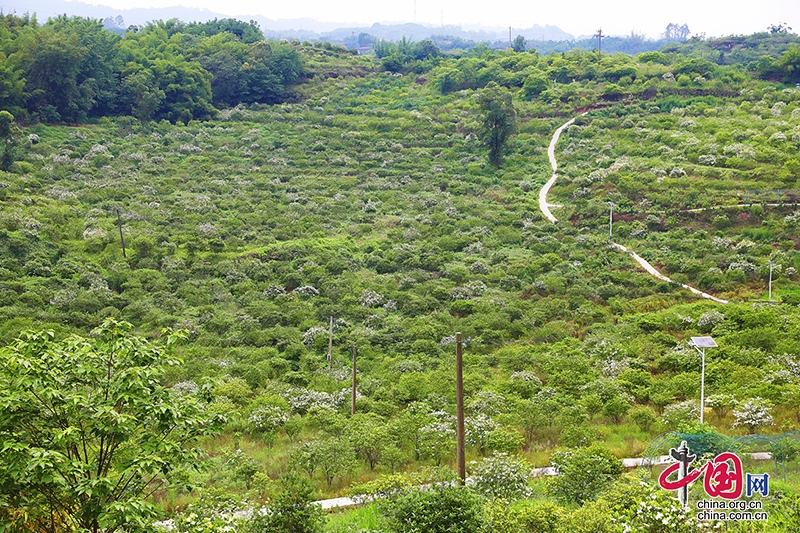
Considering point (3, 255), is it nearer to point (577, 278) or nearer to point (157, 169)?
point (157, 169)

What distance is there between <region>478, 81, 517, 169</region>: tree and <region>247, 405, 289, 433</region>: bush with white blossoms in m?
42.8

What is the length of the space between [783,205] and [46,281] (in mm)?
43101

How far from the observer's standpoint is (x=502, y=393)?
22797 mm

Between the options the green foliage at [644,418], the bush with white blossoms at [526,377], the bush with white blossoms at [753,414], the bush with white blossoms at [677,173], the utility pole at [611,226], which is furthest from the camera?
the bush with white blossoms at [677,173]

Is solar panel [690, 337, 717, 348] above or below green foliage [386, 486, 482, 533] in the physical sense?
above

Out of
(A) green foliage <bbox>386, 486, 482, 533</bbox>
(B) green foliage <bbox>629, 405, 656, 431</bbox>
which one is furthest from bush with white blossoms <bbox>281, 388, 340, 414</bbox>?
(A) green foliage <bbox>386, 486, 482, 533</bbox>

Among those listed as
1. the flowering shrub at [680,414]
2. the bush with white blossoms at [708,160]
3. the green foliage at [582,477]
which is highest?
the bush with white blossoms at [708,160]

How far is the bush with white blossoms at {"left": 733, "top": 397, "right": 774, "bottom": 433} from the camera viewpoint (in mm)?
18688

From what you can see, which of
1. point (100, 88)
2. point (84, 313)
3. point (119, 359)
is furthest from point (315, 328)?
point (100, 88)

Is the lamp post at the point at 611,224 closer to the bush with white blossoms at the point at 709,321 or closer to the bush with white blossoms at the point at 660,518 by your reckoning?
the bush with white blossoms at the point at 709,321

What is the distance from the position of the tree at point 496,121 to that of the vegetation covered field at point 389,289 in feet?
0.86

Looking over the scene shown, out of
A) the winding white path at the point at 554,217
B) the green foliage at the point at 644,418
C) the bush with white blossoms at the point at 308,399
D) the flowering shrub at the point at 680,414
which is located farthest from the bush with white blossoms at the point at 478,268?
the flowering shrub at the point at 680,414

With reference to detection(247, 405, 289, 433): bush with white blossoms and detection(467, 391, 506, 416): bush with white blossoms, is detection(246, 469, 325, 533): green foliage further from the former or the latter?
detection(467, 391, 506, 416): bush with white blossoms

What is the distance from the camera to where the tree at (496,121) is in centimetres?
5831
